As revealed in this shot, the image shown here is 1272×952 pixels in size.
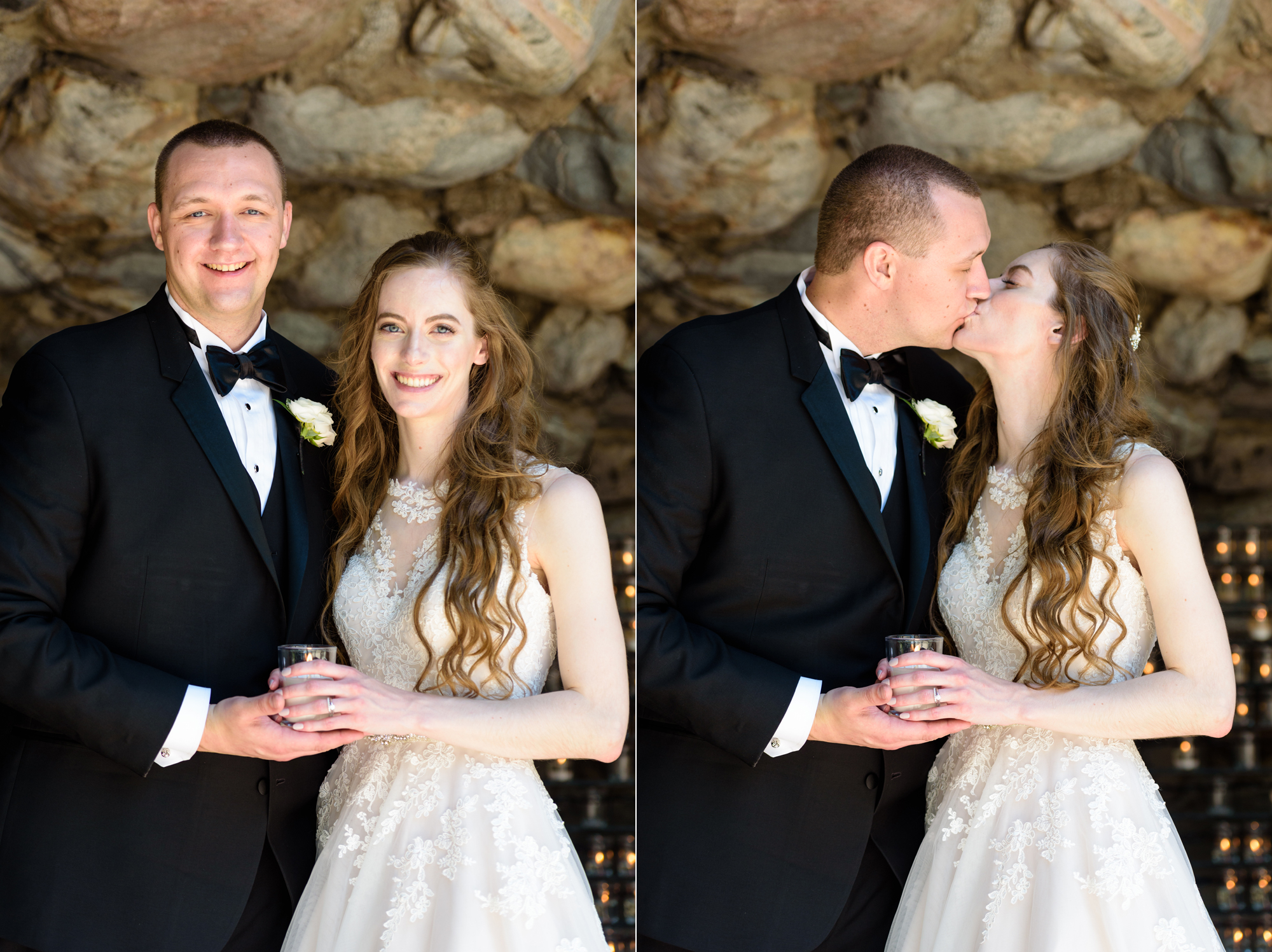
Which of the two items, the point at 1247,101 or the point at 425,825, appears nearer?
the point at 425,825

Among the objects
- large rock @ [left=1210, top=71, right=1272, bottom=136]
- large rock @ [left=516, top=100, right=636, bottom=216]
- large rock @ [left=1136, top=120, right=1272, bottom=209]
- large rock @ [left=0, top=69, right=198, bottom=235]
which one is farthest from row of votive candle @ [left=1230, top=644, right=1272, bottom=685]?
large rock @ [left=0, top=69, right=198, bottom=235]

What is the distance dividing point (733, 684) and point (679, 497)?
0.42m

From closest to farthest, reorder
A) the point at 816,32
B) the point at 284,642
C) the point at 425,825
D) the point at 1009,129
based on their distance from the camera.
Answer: the point at 425,825
the point at 284,642
the point at 816,32
the point at 1009,129

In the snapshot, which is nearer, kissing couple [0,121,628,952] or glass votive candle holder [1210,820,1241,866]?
kissing couple [0,121,628,952]

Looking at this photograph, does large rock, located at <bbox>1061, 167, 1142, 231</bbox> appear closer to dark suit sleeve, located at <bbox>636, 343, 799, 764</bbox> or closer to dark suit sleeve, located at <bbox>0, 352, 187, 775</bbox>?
dark suit sleeve, located at <bbox>636, 343, 799, 764</bbox>

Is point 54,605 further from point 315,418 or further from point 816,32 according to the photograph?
point 816,32

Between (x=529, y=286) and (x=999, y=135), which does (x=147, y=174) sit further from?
(x=999, y=135)

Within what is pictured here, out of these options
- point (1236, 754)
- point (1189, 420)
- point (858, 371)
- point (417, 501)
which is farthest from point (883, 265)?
point (1236, 754)

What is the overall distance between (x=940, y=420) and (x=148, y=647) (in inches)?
69.1

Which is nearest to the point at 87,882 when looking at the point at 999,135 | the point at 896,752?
the point at 896,752

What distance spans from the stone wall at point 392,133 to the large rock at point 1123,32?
1324 mm

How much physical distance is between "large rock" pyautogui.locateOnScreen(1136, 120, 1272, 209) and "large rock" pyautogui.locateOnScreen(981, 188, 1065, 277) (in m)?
0.35

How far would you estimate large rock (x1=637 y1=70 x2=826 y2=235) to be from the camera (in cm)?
363

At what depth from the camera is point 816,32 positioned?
371 centimetres
